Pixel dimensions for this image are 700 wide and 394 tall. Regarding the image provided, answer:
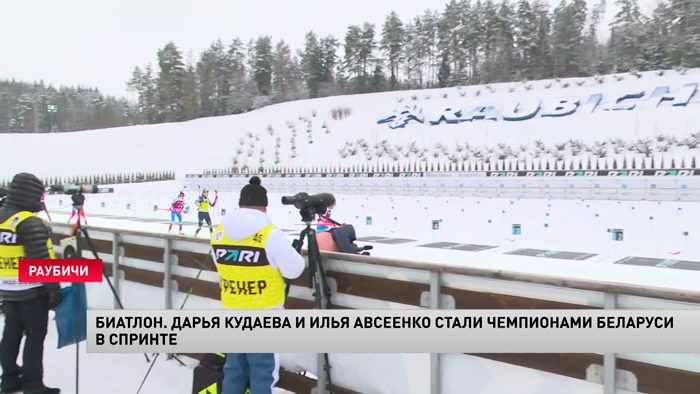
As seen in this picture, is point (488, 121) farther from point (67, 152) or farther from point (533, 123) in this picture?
point (67, 152)

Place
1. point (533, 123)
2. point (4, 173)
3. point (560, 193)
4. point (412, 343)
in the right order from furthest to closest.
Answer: point (4, 173)
point (533, 123)
point (560, 193)
point (412, 343)

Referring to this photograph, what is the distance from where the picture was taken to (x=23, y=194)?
3.57 meters

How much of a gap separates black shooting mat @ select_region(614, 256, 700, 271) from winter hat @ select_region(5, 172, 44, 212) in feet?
27.4

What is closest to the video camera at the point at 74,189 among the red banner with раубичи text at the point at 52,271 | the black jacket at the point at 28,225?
the black jacket at the point at 28,225

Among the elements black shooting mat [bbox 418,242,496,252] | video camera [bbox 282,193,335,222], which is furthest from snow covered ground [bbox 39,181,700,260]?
video camera [bbox 282,193,335,222]

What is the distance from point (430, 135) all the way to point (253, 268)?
117ft

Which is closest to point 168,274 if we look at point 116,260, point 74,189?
point 116,260

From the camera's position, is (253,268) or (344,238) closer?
(253,268)

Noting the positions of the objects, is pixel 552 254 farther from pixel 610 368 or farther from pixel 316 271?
pixel 610 368

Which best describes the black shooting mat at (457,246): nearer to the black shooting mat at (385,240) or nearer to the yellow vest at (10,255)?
the black shooting mat at (385,240)

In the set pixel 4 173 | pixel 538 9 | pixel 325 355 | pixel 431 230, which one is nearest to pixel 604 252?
pixel 431 230

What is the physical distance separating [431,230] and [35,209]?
10.1m

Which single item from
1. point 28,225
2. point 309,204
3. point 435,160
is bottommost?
point 28,225

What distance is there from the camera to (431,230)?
12664mm
